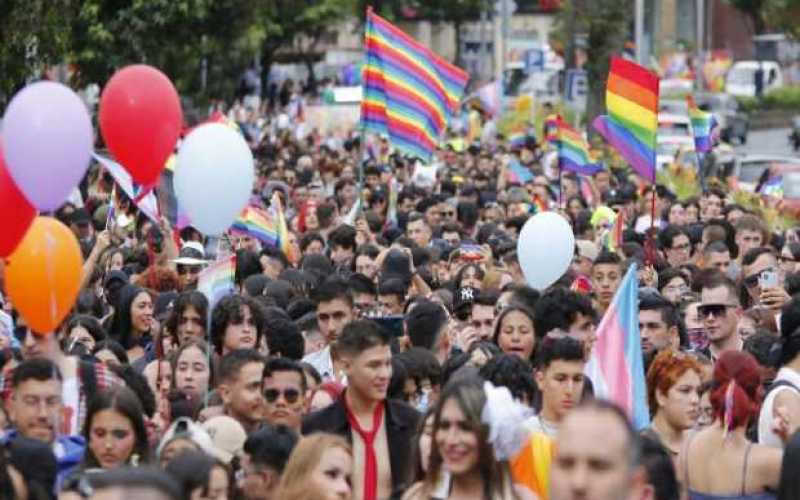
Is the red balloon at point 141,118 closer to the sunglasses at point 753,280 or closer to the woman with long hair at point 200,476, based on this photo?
the woman with long hair at point 200,476

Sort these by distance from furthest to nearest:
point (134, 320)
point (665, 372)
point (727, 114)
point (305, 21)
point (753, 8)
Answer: point (753, 8) < point (727, 114) < point (305, 21) < point (134, 320) < point (665, 372)

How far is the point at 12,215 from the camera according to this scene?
38.0ft

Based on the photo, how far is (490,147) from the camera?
4175cm

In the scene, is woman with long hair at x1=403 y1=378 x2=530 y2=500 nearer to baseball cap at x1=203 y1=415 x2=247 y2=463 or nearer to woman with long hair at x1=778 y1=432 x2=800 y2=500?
woman with long hair at x1=778 y1=432 x2=800 y2=500

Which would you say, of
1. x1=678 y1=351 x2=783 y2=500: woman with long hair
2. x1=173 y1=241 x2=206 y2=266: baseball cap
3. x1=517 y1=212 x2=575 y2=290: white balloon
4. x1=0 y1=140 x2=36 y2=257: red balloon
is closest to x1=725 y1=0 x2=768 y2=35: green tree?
x1=173 y1=241 x2=206 y2=266: baseball cap

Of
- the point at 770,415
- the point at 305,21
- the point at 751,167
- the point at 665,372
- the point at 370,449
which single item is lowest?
the point at 370,449

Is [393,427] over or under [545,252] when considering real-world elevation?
under

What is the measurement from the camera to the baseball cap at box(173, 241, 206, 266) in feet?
53.2

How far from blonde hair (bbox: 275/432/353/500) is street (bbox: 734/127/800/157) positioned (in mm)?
48633

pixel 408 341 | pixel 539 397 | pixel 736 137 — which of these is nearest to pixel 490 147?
pixel 736 137


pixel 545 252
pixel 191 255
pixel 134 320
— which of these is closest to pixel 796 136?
pixel 191 255

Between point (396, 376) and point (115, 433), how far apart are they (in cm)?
195

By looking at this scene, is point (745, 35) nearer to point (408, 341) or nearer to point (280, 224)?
point (280, 224)

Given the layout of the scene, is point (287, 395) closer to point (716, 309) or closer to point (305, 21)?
point (716, 309)
